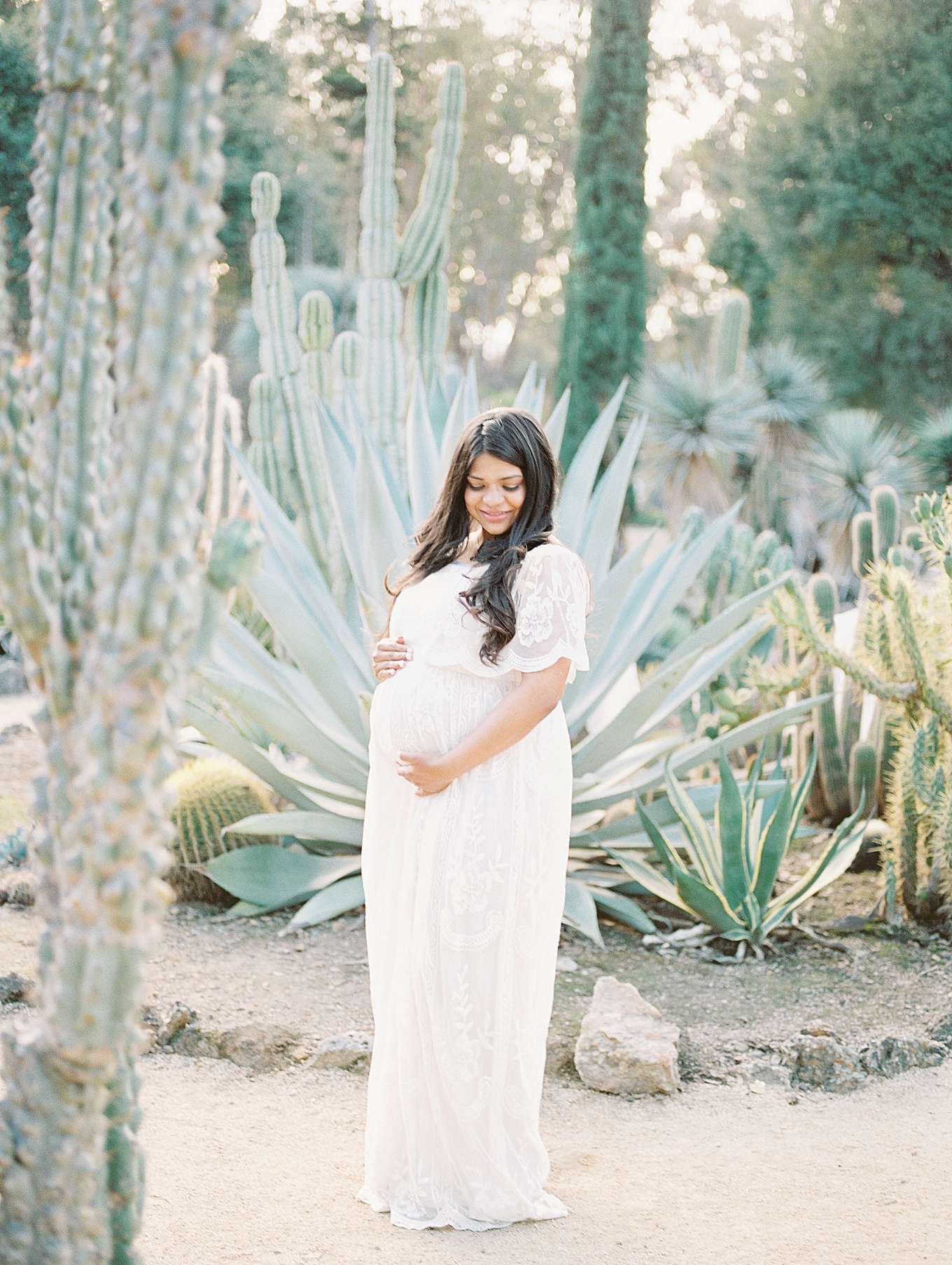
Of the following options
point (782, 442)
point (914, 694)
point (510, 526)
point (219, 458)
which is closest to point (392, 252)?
point (219, 458)

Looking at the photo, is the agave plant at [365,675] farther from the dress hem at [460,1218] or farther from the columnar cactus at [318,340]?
the columnar cactus at [318,340]

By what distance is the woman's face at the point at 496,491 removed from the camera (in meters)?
3.02

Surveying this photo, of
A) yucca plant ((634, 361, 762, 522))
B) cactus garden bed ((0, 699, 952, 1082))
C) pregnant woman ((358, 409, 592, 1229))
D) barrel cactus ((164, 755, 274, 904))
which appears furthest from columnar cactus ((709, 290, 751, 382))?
pregnant woman ((358, 409, 592, 1229))

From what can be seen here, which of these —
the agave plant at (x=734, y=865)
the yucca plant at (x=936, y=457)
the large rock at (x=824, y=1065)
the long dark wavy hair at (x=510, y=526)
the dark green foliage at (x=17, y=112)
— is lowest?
the large rock at (x=824, y=1065)

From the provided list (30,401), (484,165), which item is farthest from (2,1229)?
(484,165)

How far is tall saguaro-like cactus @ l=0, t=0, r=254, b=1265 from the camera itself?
1.63 metres

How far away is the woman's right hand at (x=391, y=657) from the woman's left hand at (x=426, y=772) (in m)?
0.27

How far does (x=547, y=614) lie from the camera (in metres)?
2.87

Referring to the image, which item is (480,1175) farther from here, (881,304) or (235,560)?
(881,304)

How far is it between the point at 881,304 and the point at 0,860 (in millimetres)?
19123

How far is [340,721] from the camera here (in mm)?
5238

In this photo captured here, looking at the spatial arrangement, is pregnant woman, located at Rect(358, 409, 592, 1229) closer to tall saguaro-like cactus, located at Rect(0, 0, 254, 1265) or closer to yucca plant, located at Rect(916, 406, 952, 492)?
tall saguaro-like cactus, located at Rect(0, 0, 254, 1265)

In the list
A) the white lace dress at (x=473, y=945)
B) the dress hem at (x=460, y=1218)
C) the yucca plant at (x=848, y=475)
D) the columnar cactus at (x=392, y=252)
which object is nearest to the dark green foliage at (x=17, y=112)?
the columnar cactus at (x=392, y=252)

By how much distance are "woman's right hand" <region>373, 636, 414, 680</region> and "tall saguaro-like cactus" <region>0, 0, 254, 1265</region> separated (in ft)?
4.35
